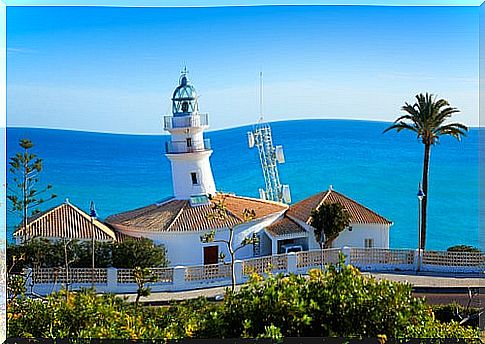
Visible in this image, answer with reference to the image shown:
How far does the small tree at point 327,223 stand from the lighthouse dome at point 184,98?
1594 mm

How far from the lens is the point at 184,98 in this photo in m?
7.91

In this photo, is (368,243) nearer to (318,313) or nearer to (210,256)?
(210,256)

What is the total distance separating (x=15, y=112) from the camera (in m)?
7.75

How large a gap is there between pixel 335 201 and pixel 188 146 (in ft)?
5.11

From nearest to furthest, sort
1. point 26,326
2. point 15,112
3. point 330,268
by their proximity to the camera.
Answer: point 330,268 → point 26,326 → point 15,112

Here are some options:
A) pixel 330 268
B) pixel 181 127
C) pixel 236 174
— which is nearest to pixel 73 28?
pixel 181 127

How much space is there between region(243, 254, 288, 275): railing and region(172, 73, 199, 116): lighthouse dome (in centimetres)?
159

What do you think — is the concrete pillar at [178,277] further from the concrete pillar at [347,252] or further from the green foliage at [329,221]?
the concrete pillar at [347,252]

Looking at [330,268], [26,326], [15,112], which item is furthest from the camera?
[15,112]

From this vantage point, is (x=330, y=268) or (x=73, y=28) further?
(x=73, y=28)

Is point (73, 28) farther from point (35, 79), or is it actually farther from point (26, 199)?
point (26, 199)

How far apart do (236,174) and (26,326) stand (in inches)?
98.1

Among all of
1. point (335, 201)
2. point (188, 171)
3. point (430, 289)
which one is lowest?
point (430, 289)

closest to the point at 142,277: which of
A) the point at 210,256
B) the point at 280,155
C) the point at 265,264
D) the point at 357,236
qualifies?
the point at 210,256
